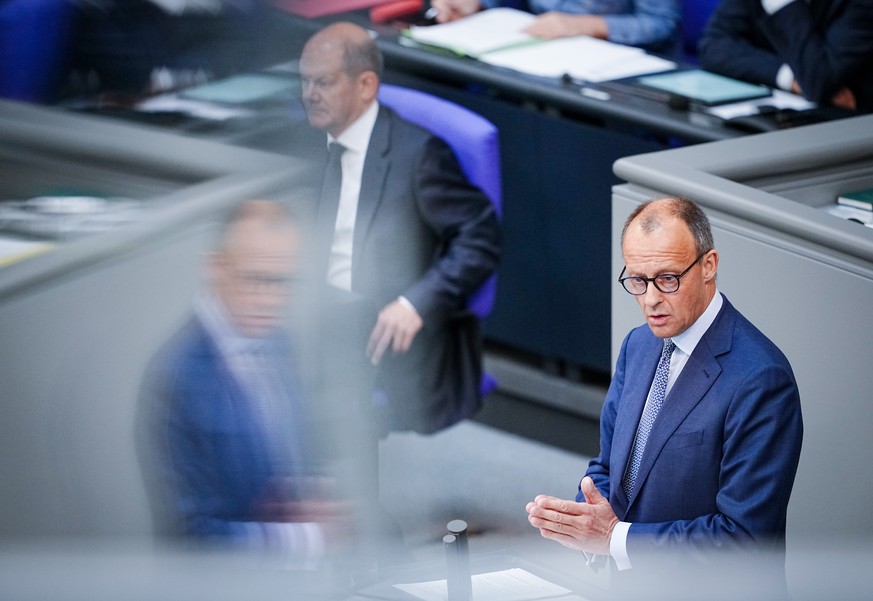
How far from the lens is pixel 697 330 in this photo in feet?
6.27

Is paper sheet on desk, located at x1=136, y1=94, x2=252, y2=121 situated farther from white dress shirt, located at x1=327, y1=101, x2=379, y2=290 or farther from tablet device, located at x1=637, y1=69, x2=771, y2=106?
tablet device, located at x1=637, y1=69, x2=771, y2=106

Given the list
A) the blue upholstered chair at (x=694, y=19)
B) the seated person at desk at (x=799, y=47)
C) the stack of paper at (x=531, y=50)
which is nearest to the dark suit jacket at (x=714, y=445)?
the seated person at desk at (x=799, y=47)

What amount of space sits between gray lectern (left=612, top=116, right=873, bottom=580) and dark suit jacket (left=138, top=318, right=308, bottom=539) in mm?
703

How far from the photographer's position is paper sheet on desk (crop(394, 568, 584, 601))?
184 centimetres

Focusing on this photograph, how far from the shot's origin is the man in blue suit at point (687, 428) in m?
1.81

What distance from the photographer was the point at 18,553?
2217 millimetres

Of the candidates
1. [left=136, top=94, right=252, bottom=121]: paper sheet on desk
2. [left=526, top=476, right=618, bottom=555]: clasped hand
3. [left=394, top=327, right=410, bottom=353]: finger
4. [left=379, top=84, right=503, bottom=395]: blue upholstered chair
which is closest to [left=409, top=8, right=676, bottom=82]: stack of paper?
[left=379, top=84, right=503, bottom=395]: blue upholstered chair

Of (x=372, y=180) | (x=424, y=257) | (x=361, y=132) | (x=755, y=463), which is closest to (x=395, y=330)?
(x=424, y=257)

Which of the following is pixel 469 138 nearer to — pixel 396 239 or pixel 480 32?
pixel 396 239

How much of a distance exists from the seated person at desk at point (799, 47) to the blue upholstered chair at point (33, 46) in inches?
63.1

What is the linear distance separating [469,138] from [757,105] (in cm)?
70

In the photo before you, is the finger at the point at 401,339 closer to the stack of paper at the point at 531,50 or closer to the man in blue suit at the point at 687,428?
the stack of paper at the point at 531,50

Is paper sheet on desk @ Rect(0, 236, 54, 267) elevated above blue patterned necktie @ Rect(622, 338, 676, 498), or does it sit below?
above

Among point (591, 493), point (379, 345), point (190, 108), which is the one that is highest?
point (190, 108)
